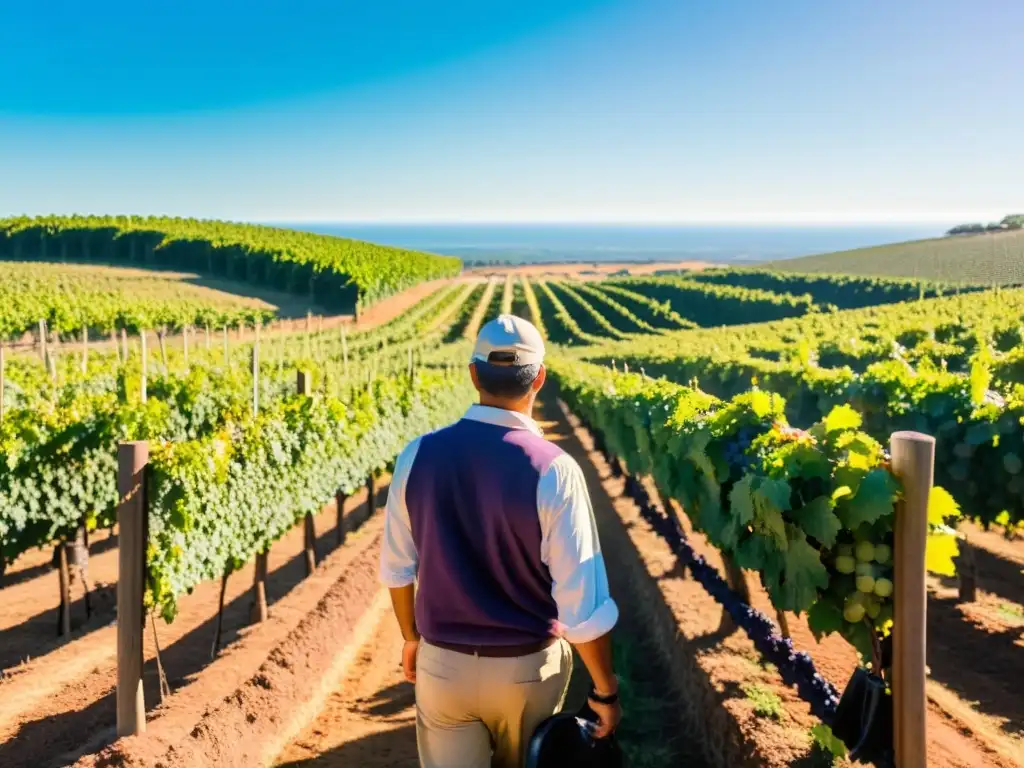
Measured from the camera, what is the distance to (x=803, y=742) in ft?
16.1

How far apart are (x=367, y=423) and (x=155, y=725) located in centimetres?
664

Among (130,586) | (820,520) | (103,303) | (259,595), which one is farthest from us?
(103,303)

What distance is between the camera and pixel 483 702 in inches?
105

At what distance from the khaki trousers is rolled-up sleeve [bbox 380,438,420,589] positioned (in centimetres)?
28

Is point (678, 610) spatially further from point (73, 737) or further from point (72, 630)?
point (72, 630)

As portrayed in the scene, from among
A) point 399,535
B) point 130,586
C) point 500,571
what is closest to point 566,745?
point 500,571

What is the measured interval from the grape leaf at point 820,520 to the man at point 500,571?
1590 mm

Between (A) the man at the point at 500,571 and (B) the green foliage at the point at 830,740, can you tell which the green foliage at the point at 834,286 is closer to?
(B) the green foliage at the point at 830,740

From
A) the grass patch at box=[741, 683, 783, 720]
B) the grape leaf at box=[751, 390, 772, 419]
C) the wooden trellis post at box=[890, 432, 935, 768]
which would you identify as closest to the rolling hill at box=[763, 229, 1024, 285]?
the grape leaf at box=[751, 390, 772, 419]

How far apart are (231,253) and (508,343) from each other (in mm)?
85419

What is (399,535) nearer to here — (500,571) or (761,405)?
→ (500,571)

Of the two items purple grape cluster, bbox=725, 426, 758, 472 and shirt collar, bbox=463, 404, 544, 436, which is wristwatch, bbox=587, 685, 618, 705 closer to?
shirt collar, bbox=463, 404, 544, 436

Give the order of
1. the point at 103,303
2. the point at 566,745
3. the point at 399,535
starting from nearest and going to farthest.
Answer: the point at 566,745
the point at 399,535
the point at 103,303

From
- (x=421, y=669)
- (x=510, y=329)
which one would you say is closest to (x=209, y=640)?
(x=421, y=669)
